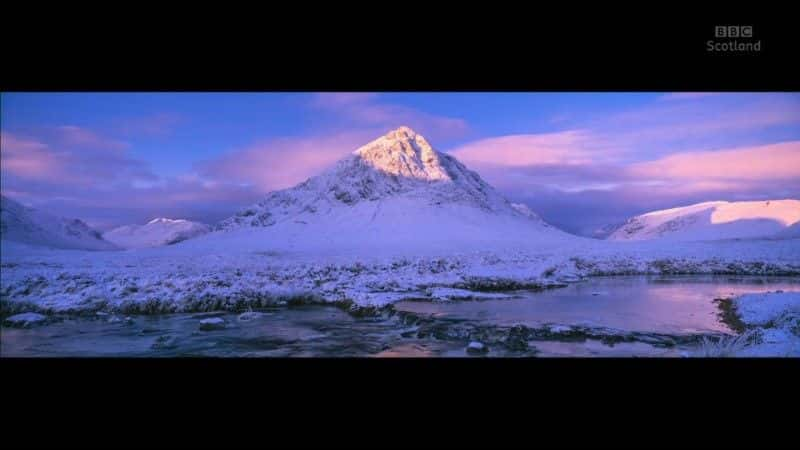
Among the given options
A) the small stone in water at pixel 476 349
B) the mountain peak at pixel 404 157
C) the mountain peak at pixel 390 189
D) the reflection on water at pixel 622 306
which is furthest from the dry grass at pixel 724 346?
the mountain peak at pixel 404 157

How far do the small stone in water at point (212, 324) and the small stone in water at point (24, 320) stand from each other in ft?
5.42

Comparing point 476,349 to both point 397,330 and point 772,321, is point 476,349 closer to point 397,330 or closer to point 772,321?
point 397,330

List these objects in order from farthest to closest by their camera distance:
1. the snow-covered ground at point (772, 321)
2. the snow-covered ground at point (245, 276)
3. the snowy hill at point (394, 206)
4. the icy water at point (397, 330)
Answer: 1. the snowy hill at point (394, 206)
2. the snow-covered ground at point (245, 276)
3. the icy water at point (397, 330)
4. the snow-covered ground at point (772, 321)

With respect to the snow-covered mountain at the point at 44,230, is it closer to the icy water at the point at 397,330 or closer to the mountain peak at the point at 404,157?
the icy water at the point at 397,330

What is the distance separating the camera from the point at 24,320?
16.5 ft

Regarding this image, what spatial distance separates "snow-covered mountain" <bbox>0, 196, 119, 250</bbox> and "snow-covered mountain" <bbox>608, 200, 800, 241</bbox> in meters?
8.21

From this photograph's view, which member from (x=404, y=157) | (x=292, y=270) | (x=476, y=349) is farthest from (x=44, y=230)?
(x=404, y=157)

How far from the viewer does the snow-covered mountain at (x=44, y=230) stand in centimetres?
506

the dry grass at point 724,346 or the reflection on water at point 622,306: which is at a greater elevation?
the reflection on water at point 622,306
